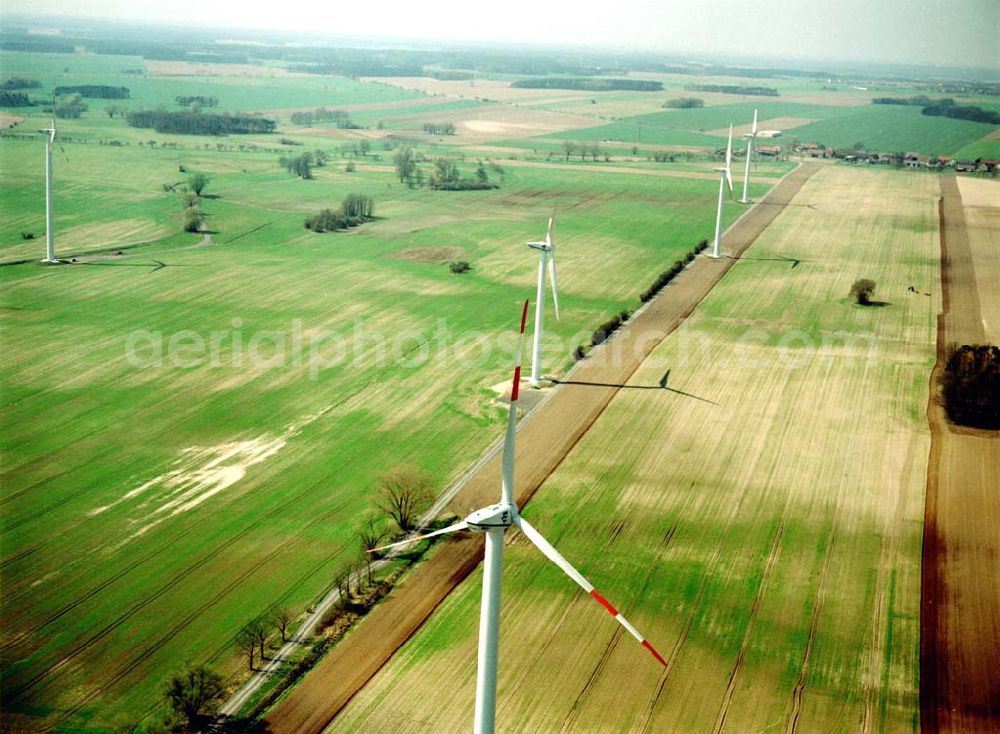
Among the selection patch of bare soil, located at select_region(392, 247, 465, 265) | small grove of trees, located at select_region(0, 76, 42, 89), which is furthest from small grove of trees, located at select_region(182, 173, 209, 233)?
small grove of trees, located at select_region(0, 76, 42, 89)

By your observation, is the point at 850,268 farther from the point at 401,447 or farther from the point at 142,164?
the point at 142,164

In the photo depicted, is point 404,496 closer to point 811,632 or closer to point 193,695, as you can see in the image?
point 193,695

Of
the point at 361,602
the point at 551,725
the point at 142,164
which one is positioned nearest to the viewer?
the point at 551,725

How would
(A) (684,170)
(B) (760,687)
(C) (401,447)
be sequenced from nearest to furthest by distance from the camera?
(B) (760,687) → (C) (401,447) → (A) (684,170)

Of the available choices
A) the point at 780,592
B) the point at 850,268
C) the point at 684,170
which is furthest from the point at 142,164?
the point at 780,592

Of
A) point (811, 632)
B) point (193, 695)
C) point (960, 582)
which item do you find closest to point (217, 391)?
point (193, 695)

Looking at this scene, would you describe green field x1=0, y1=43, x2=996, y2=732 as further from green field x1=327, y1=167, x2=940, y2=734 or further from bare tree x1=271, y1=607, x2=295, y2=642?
green field x1=327, y1=167, x2=940, y2=734
